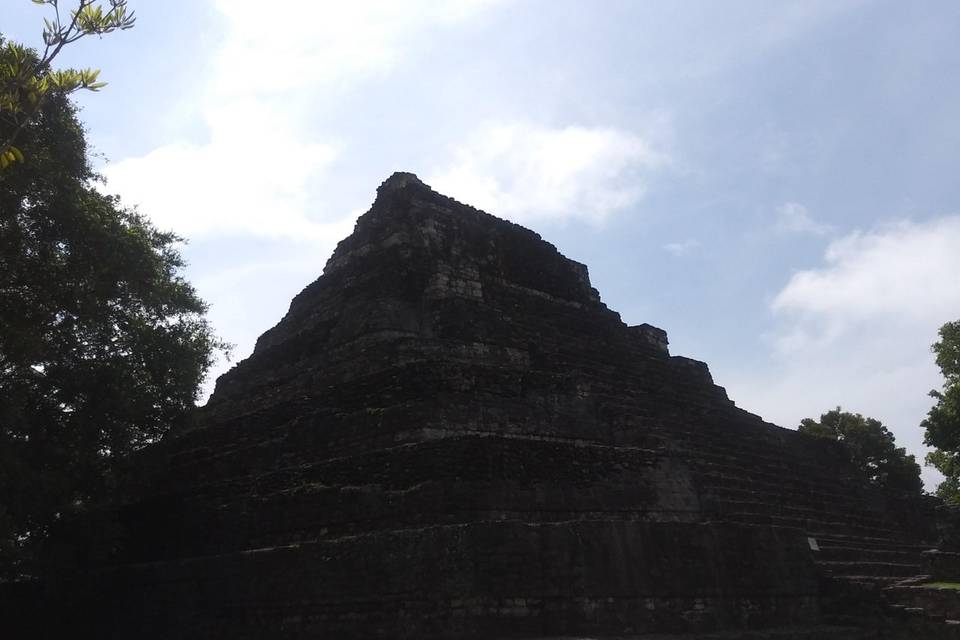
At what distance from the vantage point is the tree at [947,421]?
23031 millimetres

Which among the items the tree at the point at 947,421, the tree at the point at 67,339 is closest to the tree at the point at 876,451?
the tree at the point at 947,421

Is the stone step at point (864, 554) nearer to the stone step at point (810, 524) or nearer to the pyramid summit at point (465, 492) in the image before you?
the pyramid summit at point (465, 492)

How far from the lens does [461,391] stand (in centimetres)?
1057

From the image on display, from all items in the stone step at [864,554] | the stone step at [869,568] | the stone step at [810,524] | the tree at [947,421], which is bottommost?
the stone step at [869,568]

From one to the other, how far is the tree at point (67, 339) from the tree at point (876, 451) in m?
30.5

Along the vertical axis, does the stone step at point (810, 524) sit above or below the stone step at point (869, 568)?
above

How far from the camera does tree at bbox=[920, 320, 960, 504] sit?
23031 mm

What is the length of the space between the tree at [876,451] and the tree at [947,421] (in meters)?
8.93

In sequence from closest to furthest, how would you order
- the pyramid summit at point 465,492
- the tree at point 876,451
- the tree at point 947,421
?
the pyramid summit at point 465,492, the tree at point 947,421, the tree at point 876,451

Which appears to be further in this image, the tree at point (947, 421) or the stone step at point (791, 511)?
the tree at point (947, 421)

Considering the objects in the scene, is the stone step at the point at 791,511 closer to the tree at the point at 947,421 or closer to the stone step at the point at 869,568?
the stone step at the point at 869,568

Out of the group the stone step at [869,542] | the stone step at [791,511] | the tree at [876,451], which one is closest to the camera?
the stone step at [791,511]

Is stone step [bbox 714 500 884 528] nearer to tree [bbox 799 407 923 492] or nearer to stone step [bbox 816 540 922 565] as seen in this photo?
stone step [bbox 816 540 922 565]

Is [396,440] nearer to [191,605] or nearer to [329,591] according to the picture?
[329,591]
